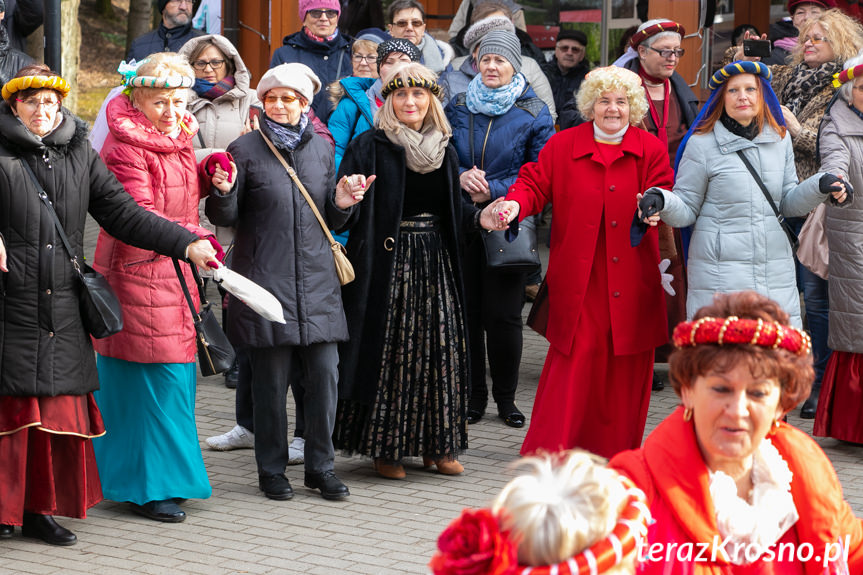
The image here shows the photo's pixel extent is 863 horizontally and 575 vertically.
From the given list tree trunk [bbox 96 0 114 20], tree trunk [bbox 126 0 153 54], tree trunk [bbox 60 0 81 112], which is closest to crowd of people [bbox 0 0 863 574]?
tree trunk [bbox 60 0 81 112]

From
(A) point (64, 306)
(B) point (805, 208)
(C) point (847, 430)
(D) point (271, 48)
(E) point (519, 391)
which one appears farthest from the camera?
(D) point (271, 48)

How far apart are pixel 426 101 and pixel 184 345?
5.46 ft

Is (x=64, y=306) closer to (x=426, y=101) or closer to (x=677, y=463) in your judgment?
(x=426, y=101)

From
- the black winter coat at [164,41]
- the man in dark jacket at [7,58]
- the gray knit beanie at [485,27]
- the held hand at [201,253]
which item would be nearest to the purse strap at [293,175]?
the held hand at [201,253]

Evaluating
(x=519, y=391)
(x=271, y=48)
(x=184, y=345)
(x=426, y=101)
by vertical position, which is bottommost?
(x=519, y=391)

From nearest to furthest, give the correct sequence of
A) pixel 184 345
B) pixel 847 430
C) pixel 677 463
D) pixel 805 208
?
pixel 677 463, pixel 184 345, pixel 805 208, pixel 847 430

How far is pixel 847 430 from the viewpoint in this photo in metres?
7.07

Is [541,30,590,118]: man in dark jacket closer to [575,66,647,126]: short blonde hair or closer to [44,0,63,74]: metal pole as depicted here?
[575,66,647,126]: short blonde hair

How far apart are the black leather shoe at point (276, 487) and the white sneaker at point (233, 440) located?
0.87 m

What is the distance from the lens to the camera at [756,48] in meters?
7.77

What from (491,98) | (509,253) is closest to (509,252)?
(509,253)

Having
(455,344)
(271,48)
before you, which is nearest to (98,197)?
(455,344)

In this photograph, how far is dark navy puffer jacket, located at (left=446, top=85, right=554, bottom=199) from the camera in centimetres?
713

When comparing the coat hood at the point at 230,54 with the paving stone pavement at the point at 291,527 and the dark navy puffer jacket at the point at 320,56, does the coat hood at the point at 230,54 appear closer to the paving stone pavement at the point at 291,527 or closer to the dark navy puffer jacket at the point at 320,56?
the dark navy puffer jacket at the point at 320,56
